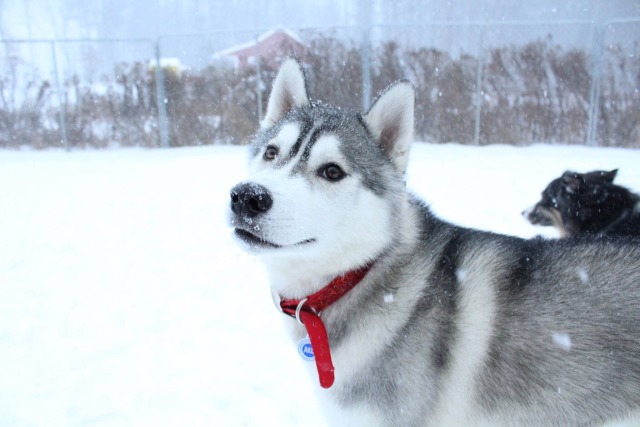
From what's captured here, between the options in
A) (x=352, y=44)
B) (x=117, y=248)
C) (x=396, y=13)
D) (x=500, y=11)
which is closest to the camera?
(x=117, y=248)

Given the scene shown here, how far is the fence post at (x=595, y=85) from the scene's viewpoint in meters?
11.0

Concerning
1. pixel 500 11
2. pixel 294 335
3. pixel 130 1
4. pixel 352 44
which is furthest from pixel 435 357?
pixel 130 1

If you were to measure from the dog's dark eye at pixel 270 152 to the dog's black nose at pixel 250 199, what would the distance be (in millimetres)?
545

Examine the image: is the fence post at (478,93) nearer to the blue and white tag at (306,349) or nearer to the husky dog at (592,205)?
the husky dog at (592,205)

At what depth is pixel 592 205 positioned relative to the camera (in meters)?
4.22

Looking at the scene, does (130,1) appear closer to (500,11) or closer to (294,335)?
(500,11)

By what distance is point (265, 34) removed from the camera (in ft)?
43.3

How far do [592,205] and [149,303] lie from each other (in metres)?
4.21

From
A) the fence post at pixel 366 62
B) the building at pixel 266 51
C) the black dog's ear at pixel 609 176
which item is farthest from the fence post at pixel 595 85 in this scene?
the black dog's ear at pixel 609 176

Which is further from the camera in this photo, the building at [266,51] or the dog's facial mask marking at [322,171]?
the building at [266,51]

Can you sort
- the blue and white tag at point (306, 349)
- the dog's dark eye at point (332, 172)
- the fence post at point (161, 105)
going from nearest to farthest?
the blue and white tag at point (306, 349) < the dog's dark eye at point (332, 172) < the fence post at point (161, 105)

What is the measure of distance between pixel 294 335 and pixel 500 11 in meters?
30.1

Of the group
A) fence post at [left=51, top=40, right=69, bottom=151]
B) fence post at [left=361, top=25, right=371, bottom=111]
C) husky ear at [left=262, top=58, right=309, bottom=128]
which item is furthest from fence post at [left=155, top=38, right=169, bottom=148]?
husky ear at [left=262, top=58, right=309, bottom=128]

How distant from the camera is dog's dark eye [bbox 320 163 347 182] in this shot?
2072 millimetres
